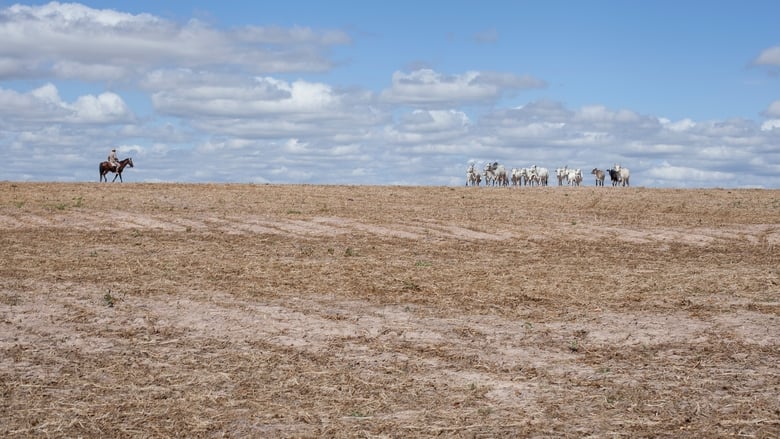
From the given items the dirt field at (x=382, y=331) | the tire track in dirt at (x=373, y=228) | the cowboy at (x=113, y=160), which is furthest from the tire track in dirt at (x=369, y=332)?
the cowboy at (x=113, y=160)

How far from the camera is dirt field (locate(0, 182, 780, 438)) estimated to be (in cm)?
900

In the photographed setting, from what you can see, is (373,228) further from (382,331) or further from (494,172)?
(494,172)

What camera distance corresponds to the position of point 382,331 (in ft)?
43.1

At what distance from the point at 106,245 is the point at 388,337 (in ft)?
43.3

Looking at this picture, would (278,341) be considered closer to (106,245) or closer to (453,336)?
(453,336)

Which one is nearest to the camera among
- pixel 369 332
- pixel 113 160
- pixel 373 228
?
pixel 369 332

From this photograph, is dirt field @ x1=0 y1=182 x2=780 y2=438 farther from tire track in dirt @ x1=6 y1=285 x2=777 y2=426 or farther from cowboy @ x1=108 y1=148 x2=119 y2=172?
cowboy @ x1=108 y1=148 x2=119 y2=172

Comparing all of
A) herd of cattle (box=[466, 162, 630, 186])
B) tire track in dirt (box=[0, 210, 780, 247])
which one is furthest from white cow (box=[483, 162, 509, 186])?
tire track in dirt (box=[0, 210, 780, 247])

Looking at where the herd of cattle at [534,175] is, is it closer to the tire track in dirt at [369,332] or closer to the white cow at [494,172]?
the white cow at [494,172]

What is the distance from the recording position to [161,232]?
26656mm

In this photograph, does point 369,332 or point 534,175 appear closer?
point 369,332

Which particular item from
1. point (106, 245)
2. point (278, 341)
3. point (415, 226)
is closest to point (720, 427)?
point (278, 341)

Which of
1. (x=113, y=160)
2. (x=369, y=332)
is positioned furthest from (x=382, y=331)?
(x=113, y=160)

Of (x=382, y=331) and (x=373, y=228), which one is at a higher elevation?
(x=373, y=228)
